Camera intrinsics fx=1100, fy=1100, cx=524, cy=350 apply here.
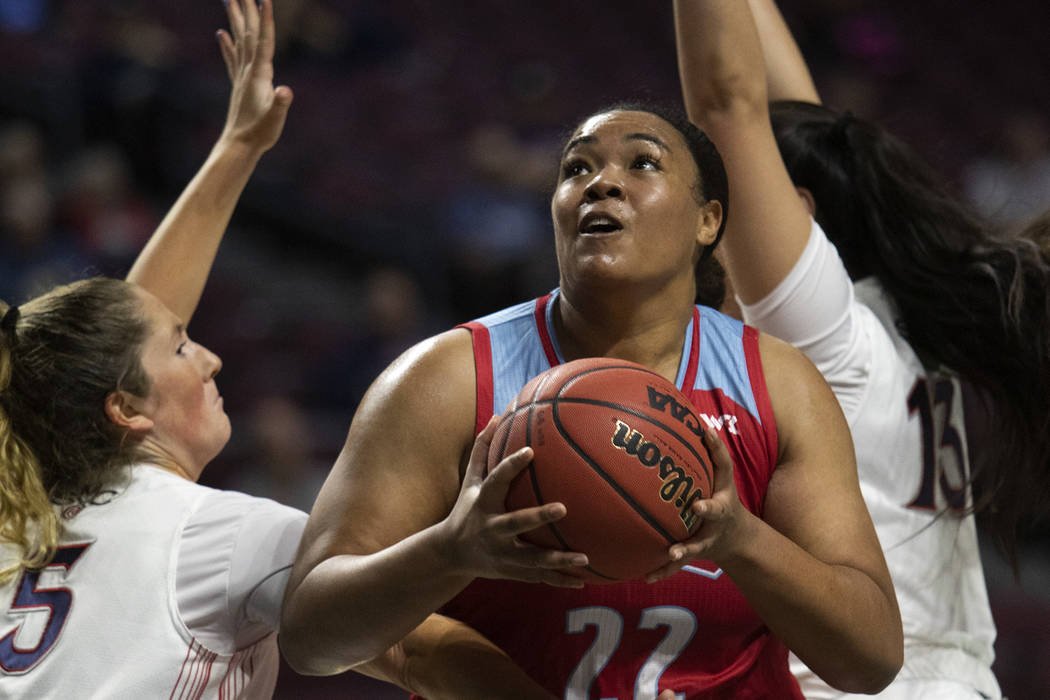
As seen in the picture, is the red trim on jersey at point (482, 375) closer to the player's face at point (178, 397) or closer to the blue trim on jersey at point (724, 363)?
the blue trim on jersey at point (724, 363)

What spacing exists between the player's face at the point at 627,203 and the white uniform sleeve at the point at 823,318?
0.37 meters

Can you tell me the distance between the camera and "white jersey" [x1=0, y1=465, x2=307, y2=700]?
2068 mm

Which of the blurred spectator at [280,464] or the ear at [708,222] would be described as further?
the blurred spectator at [280,464]

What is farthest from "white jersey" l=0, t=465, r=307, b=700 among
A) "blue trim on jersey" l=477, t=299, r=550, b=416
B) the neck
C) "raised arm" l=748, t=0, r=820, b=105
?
"raised arm" l=748, t=0, r=820, b=105

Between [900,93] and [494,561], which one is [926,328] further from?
[900,93]

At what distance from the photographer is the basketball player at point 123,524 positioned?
6.83ft

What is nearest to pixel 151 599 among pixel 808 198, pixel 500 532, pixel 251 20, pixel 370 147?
pixel 500 532

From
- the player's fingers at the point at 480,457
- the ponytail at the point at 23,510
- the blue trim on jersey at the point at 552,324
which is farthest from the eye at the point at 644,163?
the ponytail at the point at 23,510

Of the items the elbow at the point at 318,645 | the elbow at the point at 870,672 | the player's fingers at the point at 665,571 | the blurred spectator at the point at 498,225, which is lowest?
the blurred spectator at the point at 498,225

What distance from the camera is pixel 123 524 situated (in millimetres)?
2184

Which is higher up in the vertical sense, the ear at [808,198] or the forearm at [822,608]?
the ear at [808,198]

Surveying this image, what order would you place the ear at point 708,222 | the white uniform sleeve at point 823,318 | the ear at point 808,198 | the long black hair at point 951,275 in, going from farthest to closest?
the ear at point 808,198 < the long black hair at point 951,275 < the white uniform sleeve at point 823,318 < the ear at point 708,222

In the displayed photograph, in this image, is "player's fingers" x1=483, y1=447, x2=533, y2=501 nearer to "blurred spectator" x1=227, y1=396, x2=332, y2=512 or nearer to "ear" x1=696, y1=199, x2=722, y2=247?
"ear" x1=696, y1=199, x2=722, y2=247

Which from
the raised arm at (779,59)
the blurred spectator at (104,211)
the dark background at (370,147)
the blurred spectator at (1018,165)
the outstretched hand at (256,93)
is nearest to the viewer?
the outstretched hand at (256,93)
